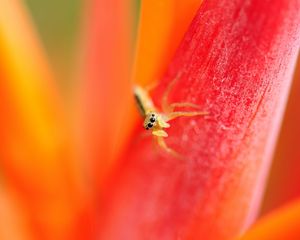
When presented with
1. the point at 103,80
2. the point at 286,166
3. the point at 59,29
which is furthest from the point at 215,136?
the point at 59,29

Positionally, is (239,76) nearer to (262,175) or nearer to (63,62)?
(262,175)

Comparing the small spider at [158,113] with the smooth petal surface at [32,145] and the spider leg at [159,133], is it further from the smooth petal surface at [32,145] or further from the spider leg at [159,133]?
the smooth petal surface at [32,145]

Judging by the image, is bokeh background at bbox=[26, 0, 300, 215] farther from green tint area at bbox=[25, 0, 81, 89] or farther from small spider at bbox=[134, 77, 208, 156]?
small spider at bbox=[134, 77, 208, 156]

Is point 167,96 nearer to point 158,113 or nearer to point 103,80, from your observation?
point 158,113

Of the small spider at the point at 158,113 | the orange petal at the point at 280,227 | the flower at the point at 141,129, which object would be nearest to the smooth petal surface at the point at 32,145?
the flower at the point at 141,129

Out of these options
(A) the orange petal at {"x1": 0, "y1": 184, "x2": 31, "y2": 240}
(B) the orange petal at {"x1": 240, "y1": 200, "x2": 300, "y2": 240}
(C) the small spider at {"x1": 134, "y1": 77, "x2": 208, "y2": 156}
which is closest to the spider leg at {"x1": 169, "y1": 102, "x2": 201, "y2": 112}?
(C) the small spider at {"x1": 134, "y1": 77, "x2": 208, "y2": 156}

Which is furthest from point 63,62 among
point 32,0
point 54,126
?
point 54,126
